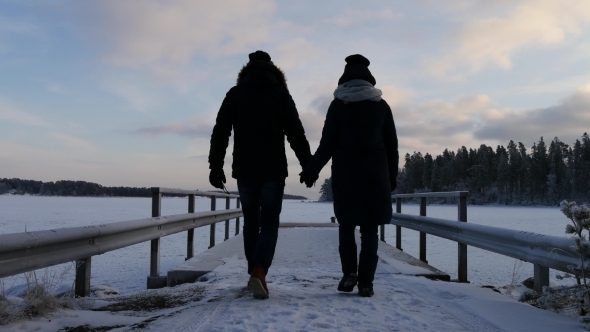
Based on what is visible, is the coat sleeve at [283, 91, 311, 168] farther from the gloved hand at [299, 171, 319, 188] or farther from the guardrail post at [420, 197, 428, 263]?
the guardrail post at [420, 197, 428, 263]

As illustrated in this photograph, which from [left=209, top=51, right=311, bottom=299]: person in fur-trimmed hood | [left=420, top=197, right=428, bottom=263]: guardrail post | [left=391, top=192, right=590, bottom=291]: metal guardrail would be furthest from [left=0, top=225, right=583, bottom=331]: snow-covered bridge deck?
[left=420, top=197, right=428, bottom=263]: guardrail post

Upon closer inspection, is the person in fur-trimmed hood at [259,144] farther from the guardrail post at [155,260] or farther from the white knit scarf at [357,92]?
the guardrail post at [155,260]

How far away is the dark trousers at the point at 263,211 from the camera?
156 inches

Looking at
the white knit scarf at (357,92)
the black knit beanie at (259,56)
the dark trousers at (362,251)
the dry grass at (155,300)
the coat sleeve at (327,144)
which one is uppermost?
the black knit beanie at (259,56)

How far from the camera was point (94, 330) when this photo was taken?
286cm

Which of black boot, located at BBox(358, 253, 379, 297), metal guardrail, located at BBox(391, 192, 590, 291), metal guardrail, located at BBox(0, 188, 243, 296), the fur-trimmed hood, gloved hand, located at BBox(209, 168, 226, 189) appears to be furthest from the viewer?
gloved hand, located at BBox(209, 168, 226, 189)

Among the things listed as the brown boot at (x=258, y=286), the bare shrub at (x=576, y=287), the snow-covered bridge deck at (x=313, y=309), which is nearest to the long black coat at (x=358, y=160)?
the snow-covered bridge deck at (x=313, y=309)

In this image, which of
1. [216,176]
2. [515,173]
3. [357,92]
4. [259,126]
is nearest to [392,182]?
[357,92]

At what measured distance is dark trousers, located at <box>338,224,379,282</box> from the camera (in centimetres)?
403

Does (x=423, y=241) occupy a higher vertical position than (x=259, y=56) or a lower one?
lower

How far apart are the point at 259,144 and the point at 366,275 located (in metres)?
1.46

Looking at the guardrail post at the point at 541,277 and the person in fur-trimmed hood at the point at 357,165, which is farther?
the person in fur-trimmed hood at the point at 357,165

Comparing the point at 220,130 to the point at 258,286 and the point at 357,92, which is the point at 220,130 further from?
the point at 258,286

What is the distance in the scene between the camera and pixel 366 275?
400 cm
